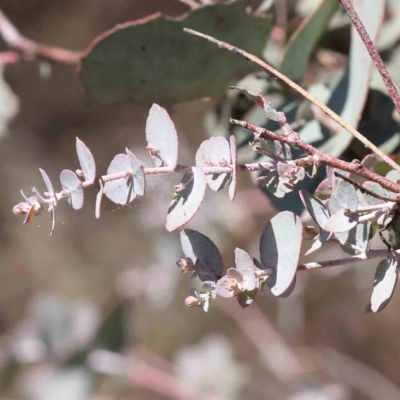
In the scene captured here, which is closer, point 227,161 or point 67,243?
A: point 227,161

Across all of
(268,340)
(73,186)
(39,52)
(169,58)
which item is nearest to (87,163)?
(73,186)

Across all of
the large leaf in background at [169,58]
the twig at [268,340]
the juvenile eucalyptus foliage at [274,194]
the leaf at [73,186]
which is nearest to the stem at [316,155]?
the juvenile eucalyptus foliage at [274,194]

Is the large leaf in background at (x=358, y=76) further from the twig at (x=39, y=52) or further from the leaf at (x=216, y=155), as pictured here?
the twig at (x=39, y=52)

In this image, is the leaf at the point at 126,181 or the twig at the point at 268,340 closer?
the leaf at the point at 126,181

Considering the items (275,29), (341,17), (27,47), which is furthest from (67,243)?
(341,17)

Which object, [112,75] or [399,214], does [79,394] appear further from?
[399,214]

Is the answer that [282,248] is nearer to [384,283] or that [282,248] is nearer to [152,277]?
[384,283]
